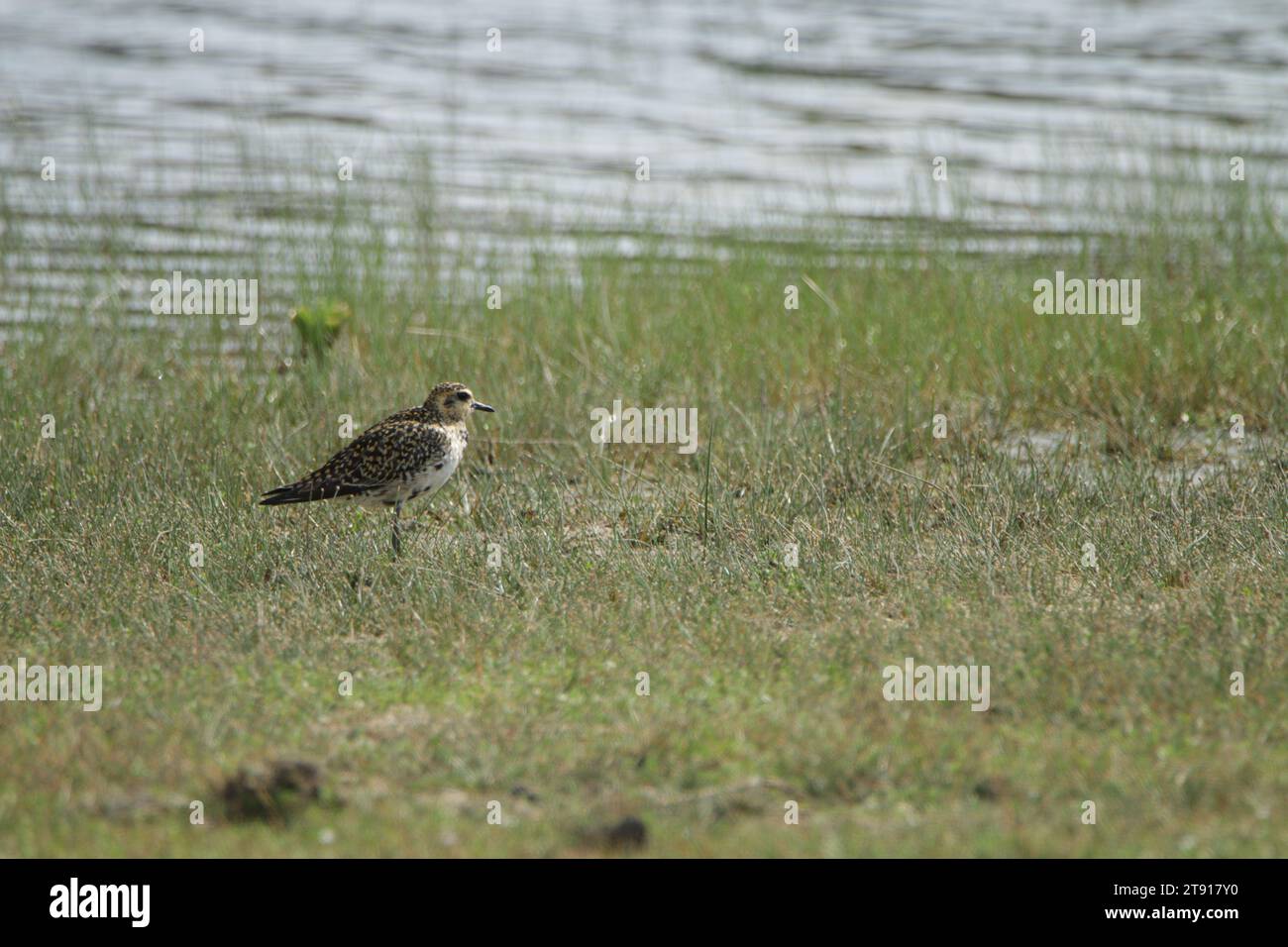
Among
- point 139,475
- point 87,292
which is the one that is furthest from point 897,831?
point 87,292

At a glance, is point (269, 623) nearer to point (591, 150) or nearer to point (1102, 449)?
point (1102, 449)

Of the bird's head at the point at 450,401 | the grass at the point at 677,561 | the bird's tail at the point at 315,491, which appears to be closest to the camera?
the grass at the point at 677,561

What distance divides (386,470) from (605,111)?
12389 mm

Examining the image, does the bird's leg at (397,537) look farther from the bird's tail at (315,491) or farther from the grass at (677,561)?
the bird's tail at (315,491)

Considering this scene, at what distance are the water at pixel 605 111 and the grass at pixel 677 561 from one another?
4.21 ft

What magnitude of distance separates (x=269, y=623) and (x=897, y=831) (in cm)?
293

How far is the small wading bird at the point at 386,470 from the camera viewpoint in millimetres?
8125

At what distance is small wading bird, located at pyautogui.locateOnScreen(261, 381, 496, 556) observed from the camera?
8.12m

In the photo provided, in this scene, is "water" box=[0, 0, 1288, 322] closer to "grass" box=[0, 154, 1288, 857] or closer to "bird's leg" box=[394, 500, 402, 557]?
"grass" box=[0, 154, 1288, 857]

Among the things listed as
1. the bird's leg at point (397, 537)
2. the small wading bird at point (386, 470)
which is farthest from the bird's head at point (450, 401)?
the bird's leg at point (397, 537)

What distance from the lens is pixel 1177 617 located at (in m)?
6.72

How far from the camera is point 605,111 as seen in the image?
1969 cm

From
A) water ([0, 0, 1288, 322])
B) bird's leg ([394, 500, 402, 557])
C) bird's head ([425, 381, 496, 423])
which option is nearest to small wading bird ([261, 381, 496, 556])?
bird's leg ([394, 500, 402, 557])

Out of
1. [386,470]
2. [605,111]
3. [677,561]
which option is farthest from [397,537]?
[605,111]
